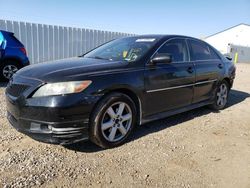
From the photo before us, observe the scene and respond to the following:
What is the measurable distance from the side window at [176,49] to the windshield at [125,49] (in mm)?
250

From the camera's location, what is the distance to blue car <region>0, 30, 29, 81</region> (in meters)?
7.83

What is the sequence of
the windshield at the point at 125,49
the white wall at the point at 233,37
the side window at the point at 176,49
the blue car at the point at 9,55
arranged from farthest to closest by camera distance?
the white wall at the point at 233,37 < the blue car at the point at 9,55 < the side window at the point at 176,49 < the windshield at the point at 125,49

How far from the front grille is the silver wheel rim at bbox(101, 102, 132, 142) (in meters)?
1.08

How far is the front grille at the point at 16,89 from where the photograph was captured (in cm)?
343

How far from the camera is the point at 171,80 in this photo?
177 inches

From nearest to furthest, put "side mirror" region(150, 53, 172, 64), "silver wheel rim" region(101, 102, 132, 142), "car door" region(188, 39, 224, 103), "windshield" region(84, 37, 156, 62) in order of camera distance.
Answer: "silver wheel rim" region(101, 102, 132, 142), "side mirror" region(150, 53, 172, 64), "windshield" region(84, 37, 156, 62), "car door" region(188, 39, 224, 103)

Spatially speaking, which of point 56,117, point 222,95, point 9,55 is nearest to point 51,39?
A: point 9,55

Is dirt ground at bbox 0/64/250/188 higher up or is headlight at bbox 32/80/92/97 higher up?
headlight at bbox 32/80/92/97

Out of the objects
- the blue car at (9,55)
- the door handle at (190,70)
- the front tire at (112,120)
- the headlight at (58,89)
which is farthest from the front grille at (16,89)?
the blue car at (9,55)

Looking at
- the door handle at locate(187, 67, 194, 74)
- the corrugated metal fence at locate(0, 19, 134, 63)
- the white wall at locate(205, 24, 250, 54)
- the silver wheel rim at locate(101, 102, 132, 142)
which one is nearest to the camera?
the silver wheel rim at locate(101, 102, 132, 142)

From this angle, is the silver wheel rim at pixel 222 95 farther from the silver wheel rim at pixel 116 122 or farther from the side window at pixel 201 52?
the silver wheel rim at pixel 116 122

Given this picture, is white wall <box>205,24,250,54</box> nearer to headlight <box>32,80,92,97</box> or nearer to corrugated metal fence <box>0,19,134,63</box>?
corrugated metal fence <box>0,19,134,63</box>

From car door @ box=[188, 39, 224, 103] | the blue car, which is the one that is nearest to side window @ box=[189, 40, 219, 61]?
car door @ box=[188, 39, 224, 103]

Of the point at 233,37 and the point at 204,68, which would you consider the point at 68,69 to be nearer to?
the point at 204,68
